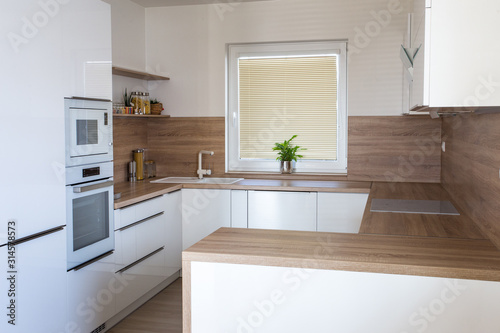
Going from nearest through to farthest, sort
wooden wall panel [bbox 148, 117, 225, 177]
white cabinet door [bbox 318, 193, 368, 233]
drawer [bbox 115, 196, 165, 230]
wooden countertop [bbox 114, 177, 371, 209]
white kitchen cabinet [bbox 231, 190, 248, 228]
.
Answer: drawer [bbox 115, 196, 165, 230], wooden countertop [bbox 114, 177, 371, 209], white cabinet door [bbox 318, 193, 368, 233], white kitchen cabinet [bbox 231, 190, 248, 228], wooden wall panel [bbox 148, 117, 225, 177]

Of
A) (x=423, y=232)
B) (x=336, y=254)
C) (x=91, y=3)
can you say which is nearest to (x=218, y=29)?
(x=91, y=3)

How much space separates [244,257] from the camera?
1.93 meters

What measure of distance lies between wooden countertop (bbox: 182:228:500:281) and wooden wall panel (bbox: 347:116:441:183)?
A: 7.81ft

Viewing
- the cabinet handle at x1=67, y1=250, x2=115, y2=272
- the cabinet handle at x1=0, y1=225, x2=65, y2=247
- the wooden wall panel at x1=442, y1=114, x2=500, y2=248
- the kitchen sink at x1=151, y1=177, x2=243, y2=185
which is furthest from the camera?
the kitchen sink at x1=151, y1=177, x2=243, y2=185

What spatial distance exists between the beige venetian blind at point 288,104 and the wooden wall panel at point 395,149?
0.25 meters

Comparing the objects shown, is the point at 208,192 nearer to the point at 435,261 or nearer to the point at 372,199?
the point at 372,199

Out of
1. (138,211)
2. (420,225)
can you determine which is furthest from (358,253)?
(138,211)

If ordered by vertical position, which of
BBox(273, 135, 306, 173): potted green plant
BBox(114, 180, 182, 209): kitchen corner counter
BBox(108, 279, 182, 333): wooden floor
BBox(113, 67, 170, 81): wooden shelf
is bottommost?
BBox(108, 279, 182, 333): wooden floor

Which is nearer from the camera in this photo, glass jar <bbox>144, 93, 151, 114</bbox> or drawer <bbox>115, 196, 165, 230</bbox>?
drawer <bbox>115, 196, 165, 230</bbox>

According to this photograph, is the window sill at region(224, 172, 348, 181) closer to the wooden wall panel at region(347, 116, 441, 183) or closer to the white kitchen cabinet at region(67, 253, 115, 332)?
the wooden wall panel at region(347, 116, 441, 183)

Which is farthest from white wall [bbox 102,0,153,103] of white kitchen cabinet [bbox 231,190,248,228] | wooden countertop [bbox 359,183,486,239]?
wooden countertop [bbox 359,183,486,239]

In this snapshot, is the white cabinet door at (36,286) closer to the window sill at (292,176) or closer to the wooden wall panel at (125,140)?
the wooden wall panel at (125,140)

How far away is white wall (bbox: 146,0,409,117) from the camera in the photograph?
4582mm

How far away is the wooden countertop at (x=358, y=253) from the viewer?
1806 mm
